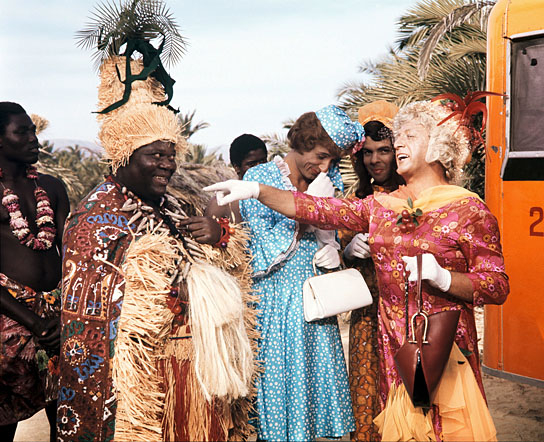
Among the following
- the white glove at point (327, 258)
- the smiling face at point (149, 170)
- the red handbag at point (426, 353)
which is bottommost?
the red handbag at point (426, 353)

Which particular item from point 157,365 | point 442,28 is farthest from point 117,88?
point 442,28

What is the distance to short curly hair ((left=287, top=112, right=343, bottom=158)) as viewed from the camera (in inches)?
148

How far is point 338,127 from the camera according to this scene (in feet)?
12.1

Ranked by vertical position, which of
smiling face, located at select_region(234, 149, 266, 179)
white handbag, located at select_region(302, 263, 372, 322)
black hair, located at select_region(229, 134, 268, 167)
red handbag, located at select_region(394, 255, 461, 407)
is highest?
black hair, located at select_region(229, 134, 268, 167)

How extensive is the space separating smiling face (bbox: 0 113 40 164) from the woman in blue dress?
132 centimetres

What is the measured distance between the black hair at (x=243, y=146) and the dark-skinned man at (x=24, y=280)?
2591 mm

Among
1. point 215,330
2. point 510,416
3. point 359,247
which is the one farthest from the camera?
point 510,416

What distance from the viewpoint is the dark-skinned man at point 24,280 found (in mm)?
3646

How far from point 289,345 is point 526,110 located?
2.41 meters

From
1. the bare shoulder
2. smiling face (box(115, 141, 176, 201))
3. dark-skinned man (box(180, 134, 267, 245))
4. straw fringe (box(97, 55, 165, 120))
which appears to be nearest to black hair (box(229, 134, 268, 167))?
dark-skinned man (box(180, 134, 267, 245))

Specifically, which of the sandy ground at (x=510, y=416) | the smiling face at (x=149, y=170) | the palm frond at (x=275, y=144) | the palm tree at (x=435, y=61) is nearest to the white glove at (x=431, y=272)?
the smiling face at (x=149, y=170)

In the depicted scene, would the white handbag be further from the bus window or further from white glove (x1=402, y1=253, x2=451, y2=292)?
the bus window

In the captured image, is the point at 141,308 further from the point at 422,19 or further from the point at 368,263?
the point at 422,19

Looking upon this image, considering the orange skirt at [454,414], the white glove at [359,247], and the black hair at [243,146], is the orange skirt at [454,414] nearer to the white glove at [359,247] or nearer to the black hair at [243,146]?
the white glove at [359,247]
